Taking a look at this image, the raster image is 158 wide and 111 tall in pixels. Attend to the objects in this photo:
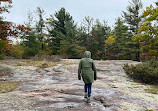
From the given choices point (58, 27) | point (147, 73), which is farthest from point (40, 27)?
point (147, 73)

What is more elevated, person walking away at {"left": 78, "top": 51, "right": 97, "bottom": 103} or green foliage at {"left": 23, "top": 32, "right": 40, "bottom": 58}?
green foliage at {"left": 23, "top": 32, "right": 40, "bottom": 58}

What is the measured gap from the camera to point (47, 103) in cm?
469

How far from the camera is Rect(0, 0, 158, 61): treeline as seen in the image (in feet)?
56.9

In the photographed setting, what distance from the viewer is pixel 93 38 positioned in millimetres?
30359

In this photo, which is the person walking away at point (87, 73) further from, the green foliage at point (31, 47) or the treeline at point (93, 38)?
the green foliage at point (31, 47)

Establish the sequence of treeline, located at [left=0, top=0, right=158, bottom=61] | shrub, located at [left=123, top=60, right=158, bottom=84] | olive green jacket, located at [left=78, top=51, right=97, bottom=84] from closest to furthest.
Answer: olive green jacket, located at [left=78, top=51, right=97, bottom=84], shrub, located at [left=123, top=60, right=158, bottom=84], treeline, located at [left=0, top=0, right=158, bottom=61]

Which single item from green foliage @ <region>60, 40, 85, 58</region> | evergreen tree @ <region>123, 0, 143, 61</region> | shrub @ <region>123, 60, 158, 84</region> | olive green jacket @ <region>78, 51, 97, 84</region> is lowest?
shrub @ <region>123, 60, 158, 84</region>

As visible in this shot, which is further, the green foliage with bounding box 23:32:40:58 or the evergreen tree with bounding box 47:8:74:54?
the evergreen tree with bounding box 47:8:74:54

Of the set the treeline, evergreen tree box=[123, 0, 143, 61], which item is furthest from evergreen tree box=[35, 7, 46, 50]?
evergreen tree box=[123, 0, 143, 61]

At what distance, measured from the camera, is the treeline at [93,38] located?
17.3 metres

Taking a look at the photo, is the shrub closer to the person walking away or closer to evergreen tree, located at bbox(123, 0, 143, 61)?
the person walking away

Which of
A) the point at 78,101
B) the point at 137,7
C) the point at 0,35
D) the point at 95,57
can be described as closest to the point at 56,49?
the point at 95,57

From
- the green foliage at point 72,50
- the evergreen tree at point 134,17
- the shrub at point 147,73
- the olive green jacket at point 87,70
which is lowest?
the shrub at point 147,73

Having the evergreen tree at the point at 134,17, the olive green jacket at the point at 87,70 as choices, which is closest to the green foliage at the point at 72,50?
the evergreen tree at the point at 134,17
